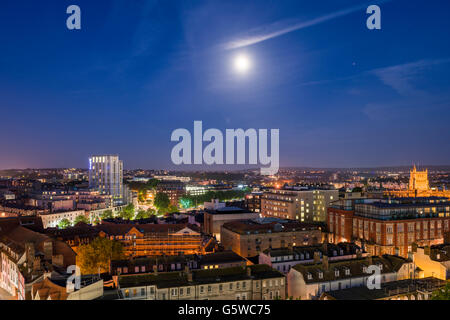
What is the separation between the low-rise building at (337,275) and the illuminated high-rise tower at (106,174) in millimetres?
83560

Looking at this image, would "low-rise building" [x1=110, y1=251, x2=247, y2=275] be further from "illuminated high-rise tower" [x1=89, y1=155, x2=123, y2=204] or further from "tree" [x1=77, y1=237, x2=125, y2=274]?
"illuminated high-rise tower" [x1=89, y1=155, x2=123, y2=204]

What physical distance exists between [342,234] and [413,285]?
79.2 feet

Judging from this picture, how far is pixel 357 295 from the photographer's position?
794 inches

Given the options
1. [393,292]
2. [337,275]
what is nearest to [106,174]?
[337,275]

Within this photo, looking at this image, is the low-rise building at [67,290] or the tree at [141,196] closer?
the low-rise building at [67,290]

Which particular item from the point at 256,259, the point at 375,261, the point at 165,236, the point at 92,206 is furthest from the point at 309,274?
the point at 92,206

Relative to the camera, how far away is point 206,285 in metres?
22.2

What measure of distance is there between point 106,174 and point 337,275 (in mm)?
88643

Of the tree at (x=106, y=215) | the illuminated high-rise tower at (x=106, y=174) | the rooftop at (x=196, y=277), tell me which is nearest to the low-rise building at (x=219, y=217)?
the rooftop at (x=196, y=277)

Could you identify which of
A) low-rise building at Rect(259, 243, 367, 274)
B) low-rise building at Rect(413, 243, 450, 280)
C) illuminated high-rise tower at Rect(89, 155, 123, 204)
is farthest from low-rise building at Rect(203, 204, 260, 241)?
illuminated high-rise tower at Rect(89, 155, 123, 204)

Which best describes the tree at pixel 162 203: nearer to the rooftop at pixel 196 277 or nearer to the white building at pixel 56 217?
the white building at pixel 56 217

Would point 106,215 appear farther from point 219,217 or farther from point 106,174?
point 106,174

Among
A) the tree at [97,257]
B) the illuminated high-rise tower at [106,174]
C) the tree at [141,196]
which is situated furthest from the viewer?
the tree at [141,196]

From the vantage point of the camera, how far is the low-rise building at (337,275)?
23.6 meters
